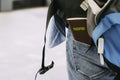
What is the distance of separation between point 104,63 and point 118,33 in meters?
0.09

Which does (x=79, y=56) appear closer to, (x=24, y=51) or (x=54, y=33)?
(x=54, y=33)

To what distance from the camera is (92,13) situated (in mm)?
747

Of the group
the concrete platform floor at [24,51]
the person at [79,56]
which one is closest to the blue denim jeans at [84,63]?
the person at [79,56]

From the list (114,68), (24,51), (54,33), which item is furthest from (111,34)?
(24,51)

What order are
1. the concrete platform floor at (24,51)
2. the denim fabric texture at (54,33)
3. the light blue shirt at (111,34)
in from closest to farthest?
the light blue shirt at (111,34) < the denim fabric texture at (54,33) < the concrete platform floor at (24,51)

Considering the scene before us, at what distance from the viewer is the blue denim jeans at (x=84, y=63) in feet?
2.60

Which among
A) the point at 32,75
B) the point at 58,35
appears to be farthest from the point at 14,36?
the point at 58,35

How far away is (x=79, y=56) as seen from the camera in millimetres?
861

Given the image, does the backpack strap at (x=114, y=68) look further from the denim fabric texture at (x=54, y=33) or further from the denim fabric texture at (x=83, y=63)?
the denim fabric texture at (x=54, y=33)

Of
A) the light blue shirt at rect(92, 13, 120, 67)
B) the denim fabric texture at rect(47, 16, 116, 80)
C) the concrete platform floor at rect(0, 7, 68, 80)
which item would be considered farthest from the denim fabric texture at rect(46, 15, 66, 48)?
the concrete platform floor at rect(0, 7, 68, 80)

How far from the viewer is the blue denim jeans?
794 millimetres

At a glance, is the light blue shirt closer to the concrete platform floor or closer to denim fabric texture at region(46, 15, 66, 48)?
denim fabric texture at region(46, 15, 66, 48)

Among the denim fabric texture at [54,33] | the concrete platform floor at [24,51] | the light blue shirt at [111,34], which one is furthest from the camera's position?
the concrete platform floor at [24,51]

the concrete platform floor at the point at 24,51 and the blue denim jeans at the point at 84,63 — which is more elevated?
the blue denim jeans at the point at 84,63
